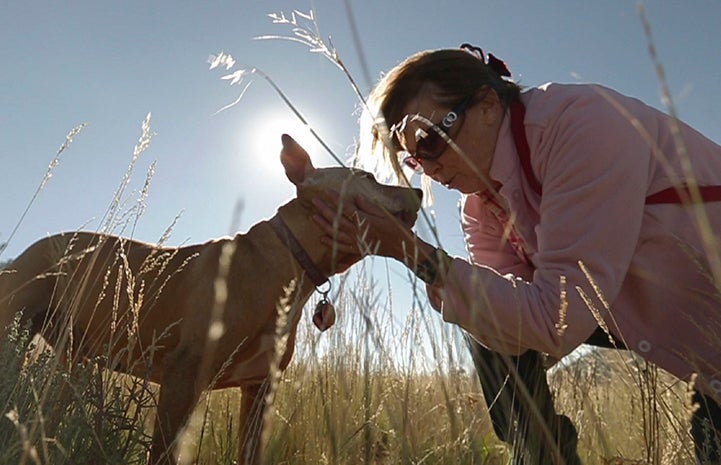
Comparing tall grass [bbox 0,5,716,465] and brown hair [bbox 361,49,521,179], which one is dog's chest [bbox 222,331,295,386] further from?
brown hair [bbox 361,49,521,179]

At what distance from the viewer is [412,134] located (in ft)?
8.75

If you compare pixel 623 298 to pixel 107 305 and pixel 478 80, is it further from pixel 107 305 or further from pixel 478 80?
pixel 107 305

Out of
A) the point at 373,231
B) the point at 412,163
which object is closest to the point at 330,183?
the point at 412,163

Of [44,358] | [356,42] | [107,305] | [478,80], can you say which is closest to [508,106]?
[478,80]

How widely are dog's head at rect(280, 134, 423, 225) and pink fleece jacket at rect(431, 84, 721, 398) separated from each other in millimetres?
595

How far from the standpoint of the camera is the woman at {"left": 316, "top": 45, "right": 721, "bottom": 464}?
1.88m

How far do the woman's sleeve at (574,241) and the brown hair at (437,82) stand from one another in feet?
1.42

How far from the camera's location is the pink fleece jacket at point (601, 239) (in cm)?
187

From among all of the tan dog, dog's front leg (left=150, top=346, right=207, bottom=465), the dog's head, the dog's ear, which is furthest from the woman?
dog's front leg (left=150, top=346, right=207, bottom=465)

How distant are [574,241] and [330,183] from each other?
4.92 feet

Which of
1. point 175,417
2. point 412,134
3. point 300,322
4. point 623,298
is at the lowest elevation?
point 175,417

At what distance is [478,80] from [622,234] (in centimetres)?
91

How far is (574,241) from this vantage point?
1.98m

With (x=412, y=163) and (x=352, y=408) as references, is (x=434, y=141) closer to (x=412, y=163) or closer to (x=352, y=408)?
(x=412, y=163)
